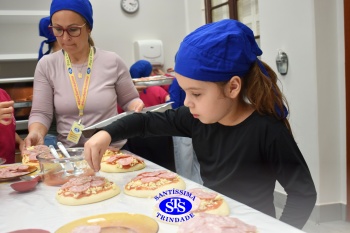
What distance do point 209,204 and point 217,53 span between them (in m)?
0.40

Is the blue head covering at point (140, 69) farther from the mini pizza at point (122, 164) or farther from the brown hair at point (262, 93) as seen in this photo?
the brown hair at point (262, 93)

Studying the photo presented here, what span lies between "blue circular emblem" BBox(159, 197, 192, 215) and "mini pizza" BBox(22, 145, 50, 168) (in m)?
0.73

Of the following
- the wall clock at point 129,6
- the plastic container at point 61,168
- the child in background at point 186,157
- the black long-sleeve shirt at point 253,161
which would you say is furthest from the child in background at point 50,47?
the wall clock at point 129,6

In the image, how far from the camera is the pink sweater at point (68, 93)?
1.69 metres

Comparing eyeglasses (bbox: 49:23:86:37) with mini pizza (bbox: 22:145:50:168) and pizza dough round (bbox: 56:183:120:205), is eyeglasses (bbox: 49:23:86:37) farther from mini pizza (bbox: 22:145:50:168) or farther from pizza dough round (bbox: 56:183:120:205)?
pizza dough round (bbox: 56:183:120:205)

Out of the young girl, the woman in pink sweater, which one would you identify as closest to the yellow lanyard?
the woman in pink sweater

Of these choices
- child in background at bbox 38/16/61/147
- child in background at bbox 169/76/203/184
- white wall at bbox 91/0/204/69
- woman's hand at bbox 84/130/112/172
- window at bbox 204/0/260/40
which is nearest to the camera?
woman's hand at bbox 84/130/112/172

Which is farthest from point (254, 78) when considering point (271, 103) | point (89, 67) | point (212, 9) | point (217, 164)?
point (212, 9)

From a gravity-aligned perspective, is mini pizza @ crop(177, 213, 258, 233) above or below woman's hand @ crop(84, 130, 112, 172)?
below

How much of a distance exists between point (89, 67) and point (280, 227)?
1.25 metres

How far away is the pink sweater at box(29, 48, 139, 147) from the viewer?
5.56 ft

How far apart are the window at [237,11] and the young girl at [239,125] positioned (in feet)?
9.23

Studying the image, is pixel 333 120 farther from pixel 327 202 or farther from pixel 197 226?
pixel 197 226

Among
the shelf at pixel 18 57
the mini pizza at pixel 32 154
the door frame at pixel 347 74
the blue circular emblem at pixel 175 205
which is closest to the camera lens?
the blue circular emblem at pixel 175 205
